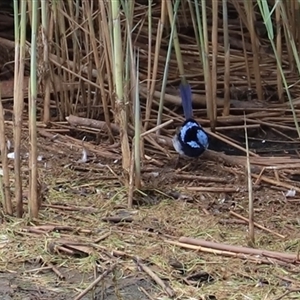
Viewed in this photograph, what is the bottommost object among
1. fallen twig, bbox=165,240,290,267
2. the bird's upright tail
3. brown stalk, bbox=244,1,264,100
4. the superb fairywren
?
fallen twig, bbox=165,240,290,267

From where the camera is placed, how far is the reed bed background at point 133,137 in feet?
8.37

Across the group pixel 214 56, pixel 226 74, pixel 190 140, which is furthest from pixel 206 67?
pixel 190 140

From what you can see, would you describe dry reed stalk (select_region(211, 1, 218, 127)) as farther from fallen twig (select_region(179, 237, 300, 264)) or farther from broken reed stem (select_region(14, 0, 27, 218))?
fallen twig (select_region(179, 237, 300, 264))

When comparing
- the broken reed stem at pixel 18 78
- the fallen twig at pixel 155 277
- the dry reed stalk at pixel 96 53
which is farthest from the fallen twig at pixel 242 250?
the dry reed stalk at pixel 96 53

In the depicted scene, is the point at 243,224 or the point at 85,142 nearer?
the point at 243,224

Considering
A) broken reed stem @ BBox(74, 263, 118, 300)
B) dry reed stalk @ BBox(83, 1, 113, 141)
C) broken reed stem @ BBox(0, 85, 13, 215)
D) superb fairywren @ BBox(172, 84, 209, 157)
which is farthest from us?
dry reed stalk @ BBox(83, 1, 113, 141)

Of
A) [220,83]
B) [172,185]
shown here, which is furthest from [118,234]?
[220,83]

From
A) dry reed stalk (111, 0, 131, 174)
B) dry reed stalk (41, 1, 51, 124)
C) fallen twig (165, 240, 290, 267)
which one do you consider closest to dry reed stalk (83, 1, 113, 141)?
dry reed stalk (41, 1, 51, 124)

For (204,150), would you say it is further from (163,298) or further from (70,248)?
(163,298)

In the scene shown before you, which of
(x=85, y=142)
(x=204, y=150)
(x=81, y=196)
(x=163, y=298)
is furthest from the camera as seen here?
(x=85, y=142)

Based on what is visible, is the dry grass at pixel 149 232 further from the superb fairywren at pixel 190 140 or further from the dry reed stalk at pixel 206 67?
the dry reed stalk at pixel 206 67

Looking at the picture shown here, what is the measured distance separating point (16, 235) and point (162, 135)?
1251 millimetres

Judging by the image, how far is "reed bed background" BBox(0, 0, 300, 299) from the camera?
8.37ft

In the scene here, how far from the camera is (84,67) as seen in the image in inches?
157
